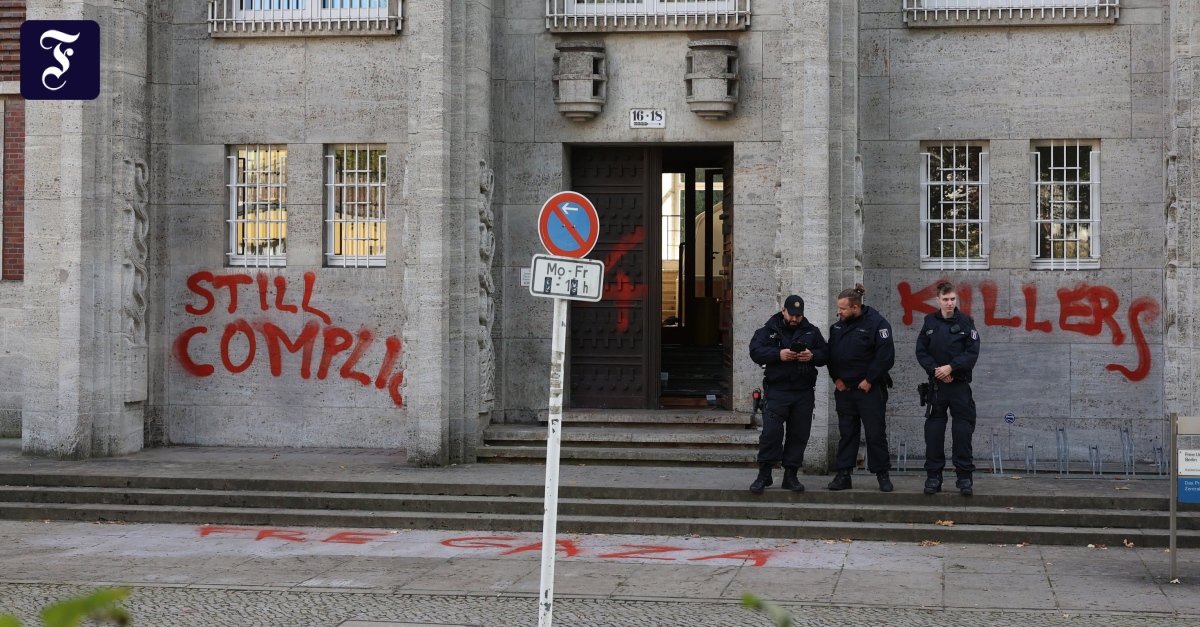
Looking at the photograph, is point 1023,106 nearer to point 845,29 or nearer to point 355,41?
point 845,29

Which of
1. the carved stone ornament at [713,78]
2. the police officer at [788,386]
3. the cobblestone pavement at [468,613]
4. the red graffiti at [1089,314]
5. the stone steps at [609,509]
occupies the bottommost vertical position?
the cobblestone pavement at [468,613]

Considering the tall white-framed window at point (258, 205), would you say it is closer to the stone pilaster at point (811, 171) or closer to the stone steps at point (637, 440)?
the stone steps at point (637, 440)

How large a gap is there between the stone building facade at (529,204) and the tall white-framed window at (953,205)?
0.04 meters

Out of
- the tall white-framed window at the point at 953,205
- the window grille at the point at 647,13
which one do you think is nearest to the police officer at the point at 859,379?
the tall white-framed window at the point at 953,205

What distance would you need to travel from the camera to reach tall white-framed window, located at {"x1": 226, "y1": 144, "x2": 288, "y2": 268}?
634 inches

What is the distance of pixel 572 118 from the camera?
15562 mm

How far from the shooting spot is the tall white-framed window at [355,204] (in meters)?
16.0

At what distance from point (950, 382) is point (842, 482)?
1409mm

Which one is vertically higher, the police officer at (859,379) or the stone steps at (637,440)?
the police officer at (859,379)

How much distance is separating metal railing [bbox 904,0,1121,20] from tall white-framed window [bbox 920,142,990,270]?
4.79 ft

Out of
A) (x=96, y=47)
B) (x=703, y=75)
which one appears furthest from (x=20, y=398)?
(x=703, y=75)

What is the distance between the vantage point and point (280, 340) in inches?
629

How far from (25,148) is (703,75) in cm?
792

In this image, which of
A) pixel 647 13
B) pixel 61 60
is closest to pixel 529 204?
pixel 647 13
